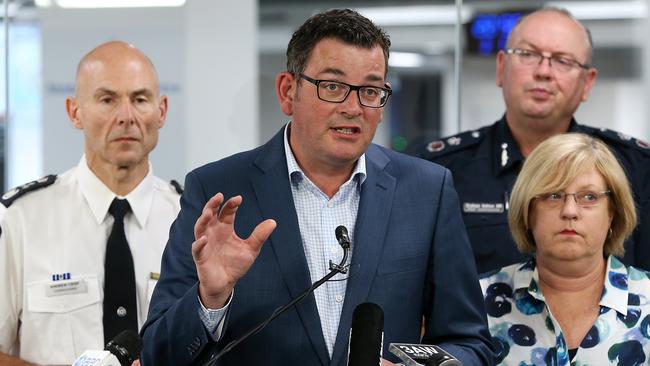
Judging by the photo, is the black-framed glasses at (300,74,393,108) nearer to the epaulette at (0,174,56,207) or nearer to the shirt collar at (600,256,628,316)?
the shirt collar at (600,256,628,316)

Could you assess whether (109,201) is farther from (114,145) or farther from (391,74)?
(391,74)

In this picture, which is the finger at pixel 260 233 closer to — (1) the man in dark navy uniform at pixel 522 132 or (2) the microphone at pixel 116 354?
(2) the microphone at pixel 116 354

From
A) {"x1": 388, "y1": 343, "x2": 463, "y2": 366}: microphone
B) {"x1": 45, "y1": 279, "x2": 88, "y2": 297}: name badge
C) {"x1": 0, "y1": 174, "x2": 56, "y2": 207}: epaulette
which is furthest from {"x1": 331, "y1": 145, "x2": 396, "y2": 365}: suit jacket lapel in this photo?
{"x1": 0, "y1": 174, "x2": 56, "y2": 207}: epaulette

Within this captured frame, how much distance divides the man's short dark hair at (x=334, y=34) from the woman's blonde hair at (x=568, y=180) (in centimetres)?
76

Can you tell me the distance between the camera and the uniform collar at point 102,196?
323cm

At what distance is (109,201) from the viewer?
3238 millimetres

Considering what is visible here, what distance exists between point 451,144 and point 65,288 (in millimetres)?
1383

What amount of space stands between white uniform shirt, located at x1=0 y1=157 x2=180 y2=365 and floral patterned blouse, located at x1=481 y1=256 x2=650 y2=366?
3.42ft

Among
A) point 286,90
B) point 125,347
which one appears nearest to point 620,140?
point 286,90

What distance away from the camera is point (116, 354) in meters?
1.76

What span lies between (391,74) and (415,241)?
275 cm

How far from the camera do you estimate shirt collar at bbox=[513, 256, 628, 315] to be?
2.83m

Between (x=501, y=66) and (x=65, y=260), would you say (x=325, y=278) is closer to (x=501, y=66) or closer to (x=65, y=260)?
(x=65, y=260)

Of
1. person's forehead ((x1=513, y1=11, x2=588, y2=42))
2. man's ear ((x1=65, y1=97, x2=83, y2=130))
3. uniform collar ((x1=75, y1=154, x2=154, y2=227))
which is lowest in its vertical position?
uniform collar ((x1=75, y1=154, x2=154, y2=227))
